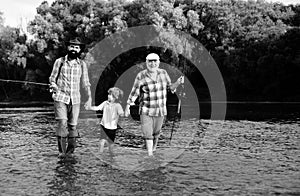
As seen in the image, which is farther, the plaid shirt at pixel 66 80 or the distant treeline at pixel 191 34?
the distant treeline at pixel 191 34

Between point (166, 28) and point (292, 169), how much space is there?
4689 cm

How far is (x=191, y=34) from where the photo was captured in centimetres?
5675

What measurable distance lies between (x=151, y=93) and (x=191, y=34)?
48.7 m

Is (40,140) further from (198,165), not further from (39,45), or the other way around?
(39,45)

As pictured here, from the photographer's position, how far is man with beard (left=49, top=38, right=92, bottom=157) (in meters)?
9.34

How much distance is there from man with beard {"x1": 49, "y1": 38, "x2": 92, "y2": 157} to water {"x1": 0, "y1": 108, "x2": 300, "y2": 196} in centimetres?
60

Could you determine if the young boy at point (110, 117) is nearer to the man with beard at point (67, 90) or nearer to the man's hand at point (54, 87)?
the man with beard at point (67, 90)

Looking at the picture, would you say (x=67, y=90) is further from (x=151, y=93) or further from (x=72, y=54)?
(x=151, y=93)

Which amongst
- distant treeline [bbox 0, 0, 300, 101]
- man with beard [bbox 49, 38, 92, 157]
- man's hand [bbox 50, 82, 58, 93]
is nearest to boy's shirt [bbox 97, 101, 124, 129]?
man with beard [bbox 49, 38, 92, 157]

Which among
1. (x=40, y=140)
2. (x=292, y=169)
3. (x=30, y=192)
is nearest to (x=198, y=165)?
(x=292, y=169)

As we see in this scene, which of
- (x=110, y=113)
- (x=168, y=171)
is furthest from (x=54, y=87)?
(x=168, y=171)

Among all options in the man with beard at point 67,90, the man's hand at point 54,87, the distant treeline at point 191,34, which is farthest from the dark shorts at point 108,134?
the distant treeline at point 191,34

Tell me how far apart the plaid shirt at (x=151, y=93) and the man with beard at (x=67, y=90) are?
118cm

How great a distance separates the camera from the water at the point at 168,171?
251 inches
